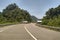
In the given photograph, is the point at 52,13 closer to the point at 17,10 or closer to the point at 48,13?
the point at 48,13

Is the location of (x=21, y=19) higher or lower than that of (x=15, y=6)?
lower

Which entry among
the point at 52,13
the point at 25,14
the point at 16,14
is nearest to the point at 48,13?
the point at 52,13

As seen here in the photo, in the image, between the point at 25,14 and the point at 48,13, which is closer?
the point at 48,13

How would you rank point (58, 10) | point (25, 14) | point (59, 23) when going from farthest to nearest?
1. point (25, 14)
2. point (58, 10)
3. point (59, 23)

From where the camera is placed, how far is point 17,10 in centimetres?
17275

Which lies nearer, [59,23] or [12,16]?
[59,23]

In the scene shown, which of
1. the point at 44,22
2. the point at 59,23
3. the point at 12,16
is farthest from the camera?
the point at 12,16

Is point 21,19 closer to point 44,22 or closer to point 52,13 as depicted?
point 52,13

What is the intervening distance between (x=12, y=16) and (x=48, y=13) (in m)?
51.9

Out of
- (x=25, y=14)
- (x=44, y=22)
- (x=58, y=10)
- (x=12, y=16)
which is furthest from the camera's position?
(x=25, y=14)

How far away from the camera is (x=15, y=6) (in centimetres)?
19625

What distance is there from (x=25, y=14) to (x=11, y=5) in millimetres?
17110

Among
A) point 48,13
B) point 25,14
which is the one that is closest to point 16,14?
point 25,14

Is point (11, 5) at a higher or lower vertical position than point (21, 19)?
higher
